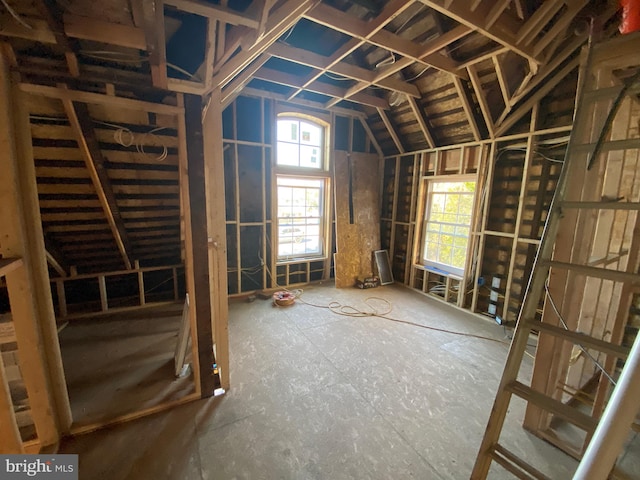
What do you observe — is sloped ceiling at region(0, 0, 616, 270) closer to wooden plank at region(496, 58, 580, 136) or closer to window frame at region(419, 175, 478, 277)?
wooden plank at region(496, 58, 580, 136)

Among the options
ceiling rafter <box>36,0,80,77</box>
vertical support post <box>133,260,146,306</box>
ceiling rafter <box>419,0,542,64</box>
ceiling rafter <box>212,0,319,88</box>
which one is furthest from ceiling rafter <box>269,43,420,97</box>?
vertical support post <box>133,260,146,306</box>

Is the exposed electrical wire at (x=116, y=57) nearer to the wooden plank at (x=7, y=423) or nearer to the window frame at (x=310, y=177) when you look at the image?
the wooden plank at (x=7, y=423)

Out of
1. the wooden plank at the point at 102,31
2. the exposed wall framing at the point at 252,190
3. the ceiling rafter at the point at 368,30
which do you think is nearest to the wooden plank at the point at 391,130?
the exposed wall framing at the point at 252,190

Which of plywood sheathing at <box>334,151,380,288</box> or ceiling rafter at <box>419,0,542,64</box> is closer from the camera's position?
ceiling rafter at <box>419,0,542,64</box>

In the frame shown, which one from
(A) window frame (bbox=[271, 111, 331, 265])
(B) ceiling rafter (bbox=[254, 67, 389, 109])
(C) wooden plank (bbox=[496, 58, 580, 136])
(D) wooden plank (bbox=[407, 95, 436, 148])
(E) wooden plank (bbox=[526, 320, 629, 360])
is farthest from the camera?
(A) window frame (bbox=[271, 111, 331, 265])

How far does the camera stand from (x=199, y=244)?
2059 mm

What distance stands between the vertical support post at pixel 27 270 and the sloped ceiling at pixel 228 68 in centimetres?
39

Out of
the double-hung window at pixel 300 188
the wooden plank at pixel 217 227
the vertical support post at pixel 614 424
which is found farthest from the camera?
the double-hung window at pixel 300 188

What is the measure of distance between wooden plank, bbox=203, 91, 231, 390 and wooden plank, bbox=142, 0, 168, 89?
378 millimetres

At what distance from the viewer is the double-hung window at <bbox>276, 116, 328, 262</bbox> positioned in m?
4.65

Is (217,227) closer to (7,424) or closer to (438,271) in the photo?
(7,424)

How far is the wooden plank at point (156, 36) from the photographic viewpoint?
4.07 feet

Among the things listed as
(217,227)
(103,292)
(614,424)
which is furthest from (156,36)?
(103,292)

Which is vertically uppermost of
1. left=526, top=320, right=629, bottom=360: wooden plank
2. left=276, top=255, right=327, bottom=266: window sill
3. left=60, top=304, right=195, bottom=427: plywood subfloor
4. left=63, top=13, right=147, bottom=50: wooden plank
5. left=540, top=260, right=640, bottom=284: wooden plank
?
left=63, top=13, right=147, bottom=50: wooden plank
